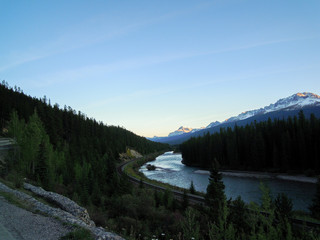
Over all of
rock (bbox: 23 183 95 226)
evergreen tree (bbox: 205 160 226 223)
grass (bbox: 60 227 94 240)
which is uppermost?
grass (bbox: 60 227 94 240)

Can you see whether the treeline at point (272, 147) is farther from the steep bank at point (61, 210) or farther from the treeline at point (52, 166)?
the steep bank at point (61, 210)

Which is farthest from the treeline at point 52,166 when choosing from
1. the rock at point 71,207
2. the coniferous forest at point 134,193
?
the rock at point 71,207

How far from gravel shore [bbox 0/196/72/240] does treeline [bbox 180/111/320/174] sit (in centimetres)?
6168

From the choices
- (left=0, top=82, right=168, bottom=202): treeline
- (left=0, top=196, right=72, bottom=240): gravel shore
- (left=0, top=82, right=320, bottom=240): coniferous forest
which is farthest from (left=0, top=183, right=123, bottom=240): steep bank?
(left=0, top=82, right=168, bottom=202): treeline

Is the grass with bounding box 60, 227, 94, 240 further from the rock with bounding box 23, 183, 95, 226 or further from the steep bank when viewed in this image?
the rock with bounding box 23, 183, 95, 226

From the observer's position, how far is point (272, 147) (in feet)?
222

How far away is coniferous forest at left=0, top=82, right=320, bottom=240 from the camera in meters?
8.09

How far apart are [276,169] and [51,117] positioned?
235 ft

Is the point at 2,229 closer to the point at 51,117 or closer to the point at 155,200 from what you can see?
the point at 155,200

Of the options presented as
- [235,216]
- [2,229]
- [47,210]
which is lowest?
[235,216]

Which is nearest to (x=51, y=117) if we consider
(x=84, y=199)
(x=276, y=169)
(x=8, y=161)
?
(x=8, y=161)

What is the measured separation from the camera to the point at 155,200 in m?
26.4

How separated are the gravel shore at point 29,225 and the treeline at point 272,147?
61.7 m

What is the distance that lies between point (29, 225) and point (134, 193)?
2179cm
